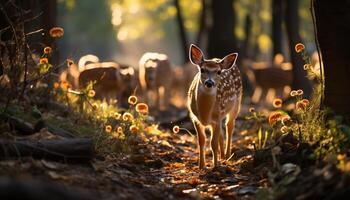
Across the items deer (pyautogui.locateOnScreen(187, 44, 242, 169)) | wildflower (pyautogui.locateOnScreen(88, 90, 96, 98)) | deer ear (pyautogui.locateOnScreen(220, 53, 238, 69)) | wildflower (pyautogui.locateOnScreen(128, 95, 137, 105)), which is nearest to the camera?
deer (pyautogui.locateOnScreen(187, 44, 242, 169))

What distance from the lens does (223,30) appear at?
23.3 metres

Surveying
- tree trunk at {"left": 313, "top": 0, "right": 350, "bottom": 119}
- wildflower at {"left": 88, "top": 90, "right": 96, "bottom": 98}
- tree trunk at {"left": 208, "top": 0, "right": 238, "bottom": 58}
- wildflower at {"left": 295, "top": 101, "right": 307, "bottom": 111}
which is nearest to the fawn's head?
wildflower at {"left": 295, "top": 101, "right": 307, "bottom": 111}

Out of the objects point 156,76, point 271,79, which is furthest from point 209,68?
point 271,79

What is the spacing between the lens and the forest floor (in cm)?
583

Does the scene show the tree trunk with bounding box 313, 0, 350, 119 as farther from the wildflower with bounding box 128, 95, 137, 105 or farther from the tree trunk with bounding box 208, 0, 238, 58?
the tree trunk with bounding box 208, 0, 238, 58

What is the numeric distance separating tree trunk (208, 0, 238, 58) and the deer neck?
13628 millimetres

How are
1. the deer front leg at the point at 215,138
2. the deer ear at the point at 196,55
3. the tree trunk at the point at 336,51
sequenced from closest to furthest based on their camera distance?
1. the tree trunk at the point at 336,51
2. the deer front leg at the point at 215,138
3. the deer ear at the point at 196,55

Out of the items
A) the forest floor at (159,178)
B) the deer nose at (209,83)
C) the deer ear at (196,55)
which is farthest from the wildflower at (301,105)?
the deer ear at (196,55)

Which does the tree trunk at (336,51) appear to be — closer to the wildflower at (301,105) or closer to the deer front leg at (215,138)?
the wildflower at (301,105)

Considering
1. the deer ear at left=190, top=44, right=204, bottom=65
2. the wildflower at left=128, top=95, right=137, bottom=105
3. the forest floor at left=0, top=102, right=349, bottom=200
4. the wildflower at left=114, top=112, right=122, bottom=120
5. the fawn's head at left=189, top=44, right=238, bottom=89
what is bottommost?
the forest floor at left=0, top=102, right=349, bottom=200

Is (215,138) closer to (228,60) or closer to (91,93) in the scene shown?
(228,60)

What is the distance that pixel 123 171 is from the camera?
26.4ft

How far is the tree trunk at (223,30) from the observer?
23.0m

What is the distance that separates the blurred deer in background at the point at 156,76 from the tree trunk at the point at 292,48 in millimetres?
4186
